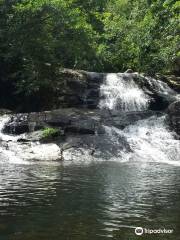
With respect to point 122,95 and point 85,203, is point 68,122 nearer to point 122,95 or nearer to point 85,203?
point 122,95

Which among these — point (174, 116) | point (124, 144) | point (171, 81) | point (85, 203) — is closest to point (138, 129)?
point (124, 144)

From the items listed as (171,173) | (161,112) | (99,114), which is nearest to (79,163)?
(171,173)

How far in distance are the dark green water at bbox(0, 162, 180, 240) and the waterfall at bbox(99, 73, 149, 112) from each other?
607 inches

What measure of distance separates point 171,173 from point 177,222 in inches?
384

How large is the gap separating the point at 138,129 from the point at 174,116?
3.18 m

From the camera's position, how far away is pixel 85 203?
14023 millimetres

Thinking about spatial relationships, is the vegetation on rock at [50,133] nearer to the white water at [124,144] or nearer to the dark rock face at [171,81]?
the white water at [124,144]

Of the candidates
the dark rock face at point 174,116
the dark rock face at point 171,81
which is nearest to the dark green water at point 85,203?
the dark rock face at point 174,116

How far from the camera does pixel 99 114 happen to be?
33625mm

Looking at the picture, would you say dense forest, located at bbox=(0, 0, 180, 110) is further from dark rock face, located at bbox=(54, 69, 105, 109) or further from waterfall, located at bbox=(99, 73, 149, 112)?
waterfall, located at bbox=(99, 73, 149, 112)

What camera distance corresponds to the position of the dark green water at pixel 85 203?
11.0 metres

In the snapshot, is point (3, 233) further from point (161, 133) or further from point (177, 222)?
point (161, 133)

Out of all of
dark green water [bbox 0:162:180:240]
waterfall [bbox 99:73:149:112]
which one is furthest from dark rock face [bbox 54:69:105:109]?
→ dark green water [bbox 0:162:180:240]

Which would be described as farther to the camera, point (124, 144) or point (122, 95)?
point (122, 95)
